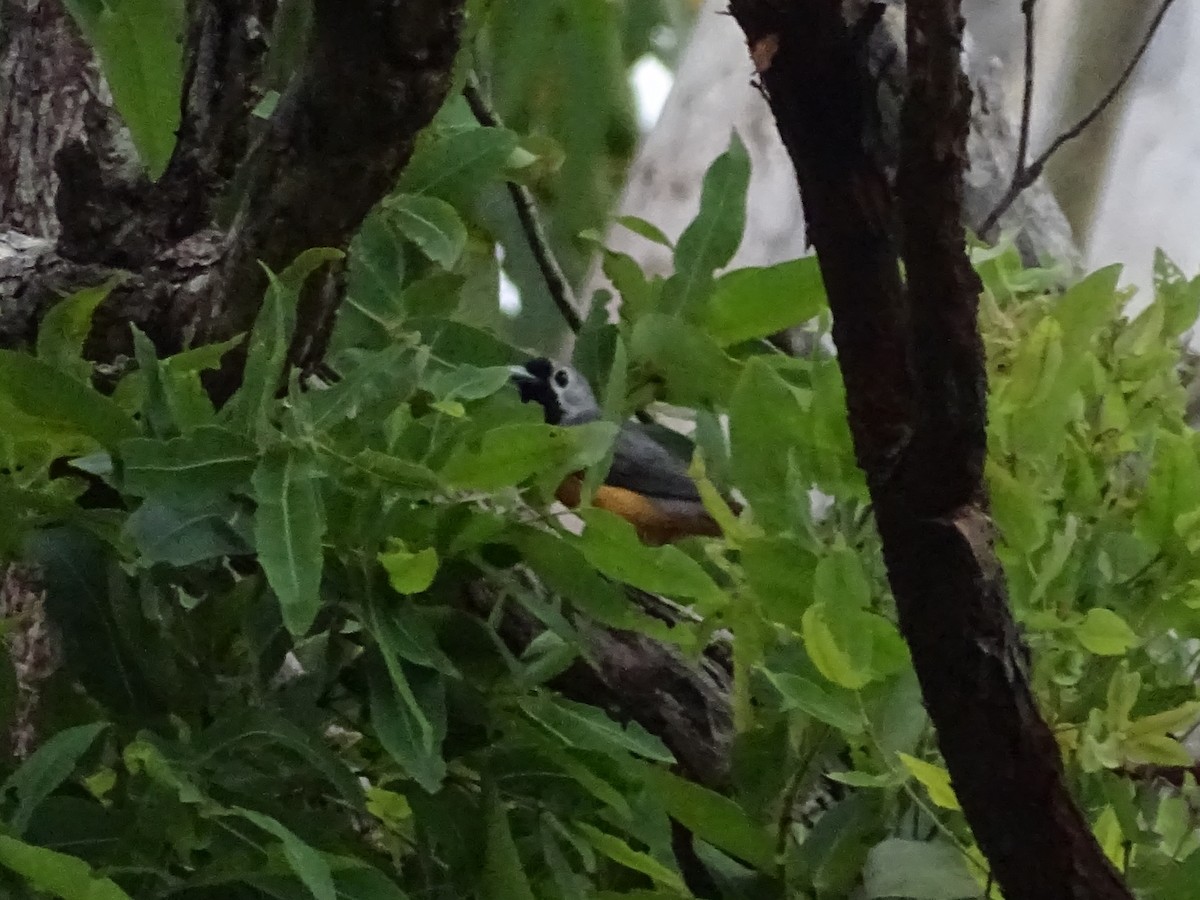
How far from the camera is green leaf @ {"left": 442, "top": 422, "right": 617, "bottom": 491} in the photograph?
37 centimetres

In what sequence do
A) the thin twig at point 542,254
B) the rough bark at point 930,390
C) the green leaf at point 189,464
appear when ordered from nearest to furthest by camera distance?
the rough bark at point 930,390
the green leaf at point 189,464
the thin twig at point 542,254

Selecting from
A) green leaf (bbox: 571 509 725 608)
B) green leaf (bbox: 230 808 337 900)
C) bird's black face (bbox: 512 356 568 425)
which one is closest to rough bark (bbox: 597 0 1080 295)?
bird's black face (bbox: 512 356 568 425)

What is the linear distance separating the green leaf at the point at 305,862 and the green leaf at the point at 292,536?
0.17 feet

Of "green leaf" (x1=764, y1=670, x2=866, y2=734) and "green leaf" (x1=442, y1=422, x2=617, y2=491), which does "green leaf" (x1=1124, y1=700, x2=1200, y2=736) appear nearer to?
"green leaf" (x1=764, y1=670, x2=866, y2=734)

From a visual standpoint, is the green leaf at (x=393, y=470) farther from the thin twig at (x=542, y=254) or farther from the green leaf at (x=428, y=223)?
the thin twig at (x=542, y=254)

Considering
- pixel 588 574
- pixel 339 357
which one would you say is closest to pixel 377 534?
pixel 588 574

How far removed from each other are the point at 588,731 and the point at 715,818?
0.06m

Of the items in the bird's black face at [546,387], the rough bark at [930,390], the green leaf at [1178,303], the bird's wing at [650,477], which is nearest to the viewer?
the rough bark at [930,390]

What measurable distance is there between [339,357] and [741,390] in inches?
7.8

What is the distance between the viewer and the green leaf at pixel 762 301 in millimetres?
533

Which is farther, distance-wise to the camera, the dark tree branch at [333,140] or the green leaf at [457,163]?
the green leaf at [457,163]

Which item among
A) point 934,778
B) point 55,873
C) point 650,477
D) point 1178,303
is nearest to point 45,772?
point 55,873

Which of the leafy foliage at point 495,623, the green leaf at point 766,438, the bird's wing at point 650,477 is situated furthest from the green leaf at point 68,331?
the bird's wing at point 650,477

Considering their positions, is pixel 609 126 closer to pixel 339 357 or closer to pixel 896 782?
pixel 339 357
